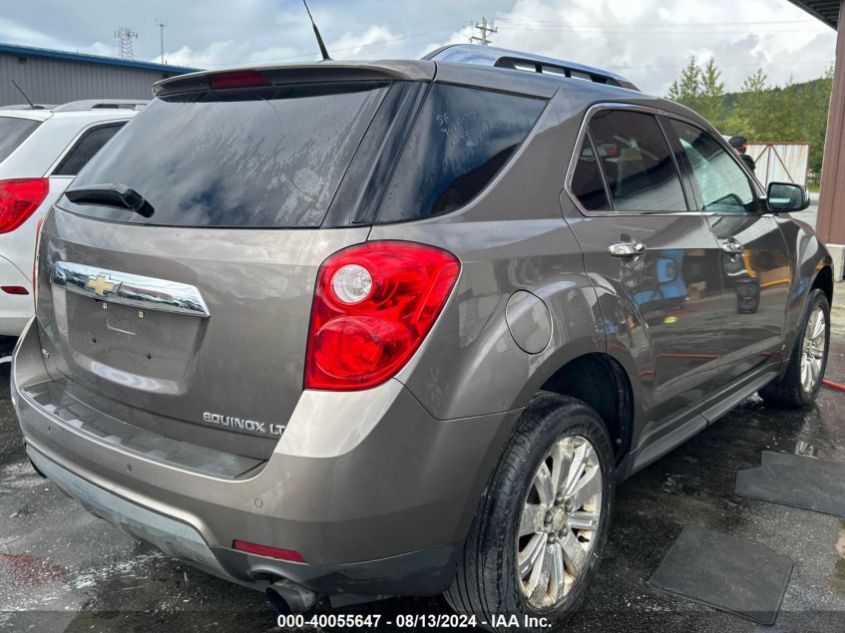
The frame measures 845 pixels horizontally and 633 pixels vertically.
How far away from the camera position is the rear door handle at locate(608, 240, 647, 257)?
2496 millimetres

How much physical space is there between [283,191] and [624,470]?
62.1 inches

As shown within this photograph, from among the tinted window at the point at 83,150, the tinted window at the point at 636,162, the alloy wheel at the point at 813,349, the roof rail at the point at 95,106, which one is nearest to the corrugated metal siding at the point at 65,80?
the roof rail at the point at 95,106

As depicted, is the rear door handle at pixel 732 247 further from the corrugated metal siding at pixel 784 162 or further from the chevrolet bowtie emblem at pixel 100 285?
the corrugated metal siding at pixel 784 162

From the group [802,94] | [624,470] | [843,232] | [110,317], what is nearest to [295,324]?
[110,317]

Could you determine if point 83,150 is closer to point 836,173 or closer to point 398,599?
point 398,599

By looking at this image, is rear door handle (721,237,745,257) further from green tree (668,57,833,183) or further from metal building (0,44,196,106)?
green tree (668,57,833,183)

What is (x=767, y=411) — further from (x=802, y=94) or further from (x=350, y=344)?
(x=802, y=94)

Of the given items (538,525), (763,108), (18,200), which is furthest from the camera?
(763,108)

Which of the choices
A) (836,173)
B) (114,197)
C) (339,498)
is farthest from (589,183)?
(836,173)

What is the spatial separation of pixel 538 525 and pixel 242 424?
93 centimetres

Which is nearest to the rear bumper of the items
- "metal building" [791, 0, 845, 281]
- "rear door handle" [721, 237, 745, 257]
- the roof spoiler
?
the roof spoiler

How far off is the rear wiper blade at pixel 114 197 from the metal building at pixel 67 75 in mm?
18636

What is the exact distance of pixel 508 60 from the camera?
9.25ft

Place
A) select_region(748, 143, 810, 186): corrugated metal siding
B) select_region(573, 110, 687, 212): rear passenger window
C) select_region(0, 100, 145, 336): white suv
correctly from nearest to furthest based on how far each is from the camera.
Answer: select_region(573, 110, 687, 212): rear passenger window → select_region(0, 100, 145, 336): white suv → select_region(748, 143, 810, 186): corrugated metal siding
